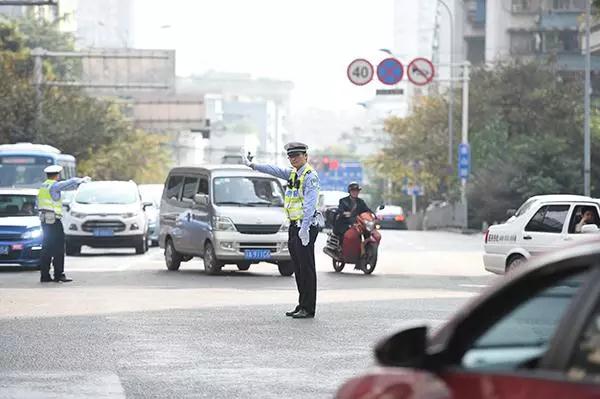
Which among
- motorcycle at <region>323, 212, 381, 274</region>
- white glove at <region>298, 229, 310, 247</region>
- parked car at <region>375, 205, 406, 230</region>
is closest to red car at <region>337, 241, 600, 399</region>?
white glove at <region>298, 229, 310, 247</region>

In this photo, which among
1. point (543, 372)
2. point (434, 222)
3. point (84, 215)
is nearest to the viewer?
point (543, 372)

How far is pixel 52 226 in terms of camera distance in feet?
81.2

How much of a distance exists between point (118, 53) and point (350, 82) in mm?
14932

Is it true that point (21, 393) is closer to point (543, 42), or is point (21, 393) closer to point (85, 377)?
point (85, 377)

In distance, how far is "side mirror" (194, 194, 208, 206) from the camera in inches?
1074

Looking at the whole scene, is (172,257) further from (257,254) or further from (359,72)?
(359,72)

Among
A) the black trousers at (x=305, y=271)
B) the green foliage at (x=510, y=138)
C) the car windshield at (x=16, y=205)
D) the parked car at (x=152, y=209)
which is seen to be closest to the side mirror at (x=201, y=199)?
the car windshield at (x=16, y=205)

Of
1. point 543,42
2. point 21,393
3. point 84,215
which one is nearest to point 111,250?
point 84,215

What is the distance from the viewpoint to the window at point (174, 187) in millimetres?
29000

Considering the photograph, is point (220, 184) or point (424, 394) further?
point (220, 184)

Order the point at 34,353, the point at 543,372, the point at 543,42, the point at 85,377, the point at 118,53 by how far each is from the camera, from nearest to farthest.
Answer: the point at 543,372 < the point at 85,377 < the point at 34,353 < the point at 118,53 < the point at 543,42

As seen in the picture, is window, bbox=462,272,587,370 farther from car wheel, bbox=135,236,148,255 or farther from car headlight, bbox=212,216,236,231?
car wheel, bbox=135,236,148,255

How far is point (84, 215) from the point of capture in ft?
118

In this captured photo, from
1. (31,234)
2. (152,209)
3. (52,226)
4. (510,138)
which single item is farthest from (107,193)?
(510,138)
